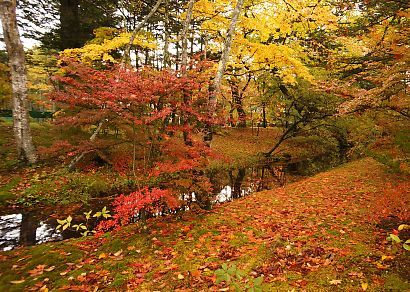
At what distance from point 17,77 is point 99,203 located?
575 centimetres

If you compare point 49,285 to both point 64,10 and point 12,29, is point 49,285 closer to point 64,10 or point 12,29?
point 12,29

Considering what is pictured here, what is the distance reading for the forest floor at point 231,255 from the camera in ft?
12.4

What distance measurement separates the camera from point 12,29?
9.54 m

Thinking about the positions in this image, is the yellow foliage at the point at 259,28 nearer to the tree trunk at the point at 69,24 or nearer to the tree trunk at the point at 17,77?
the tree trunk at the point at 17,77

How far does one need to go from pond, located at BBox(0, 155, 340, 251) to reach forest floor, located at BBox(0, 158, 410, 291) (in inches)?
56.5

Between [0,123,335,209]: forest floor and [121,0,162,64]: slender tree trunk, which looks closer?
[121,0,162,64]: slender tree trunk

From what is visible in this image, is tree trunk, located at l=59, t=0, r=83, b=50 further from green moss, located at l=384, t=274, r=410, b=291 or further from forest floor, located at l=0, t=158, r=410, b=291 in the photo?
green moss, located at l=384, t=274, r=410, b=291

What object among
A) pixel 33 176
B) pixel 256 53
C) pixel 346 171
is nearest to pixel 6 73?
pixel 33 176

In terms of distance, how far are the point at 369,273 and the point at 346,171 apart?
8.77 metres

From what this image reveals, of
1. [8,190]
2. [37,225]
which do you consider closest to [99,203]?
[37,225]

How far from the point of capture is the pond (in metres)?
6.72

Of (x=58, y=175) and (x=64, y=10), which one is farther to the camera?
(x=64, y=10)

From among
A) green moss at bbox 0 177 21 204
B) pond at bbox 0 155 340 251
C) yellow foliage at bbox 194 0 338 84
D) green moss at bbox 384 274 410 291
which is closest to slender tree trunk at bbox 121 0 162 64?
yellow foliage at bbox 194 0 338 84

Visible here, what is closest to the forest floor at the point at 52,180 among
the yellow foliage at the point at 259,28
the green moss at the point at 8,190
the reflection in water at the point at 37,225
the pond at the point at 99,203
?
the green moss at the point at 8,190
